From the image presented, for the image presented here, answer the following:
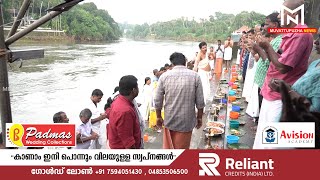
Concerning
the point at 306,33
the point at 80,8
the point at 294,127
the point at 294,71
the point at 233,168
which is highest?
the point at 80,8

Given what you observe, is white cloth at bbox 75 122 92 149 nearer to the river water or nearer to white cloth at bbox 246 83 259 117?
white cloth at bbox 246 83 259 117

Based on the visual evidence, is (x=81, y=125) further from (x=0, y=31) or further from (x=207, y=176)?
(x=207, y=176)

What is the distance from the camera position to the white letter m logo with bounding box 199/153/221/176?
2020 mm

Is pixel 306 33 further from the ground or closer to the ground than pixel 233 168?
further from the ground

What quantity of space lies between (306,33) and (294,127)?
24.5 inches

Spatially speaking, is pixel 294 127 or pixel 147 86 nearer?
pixel 294 127

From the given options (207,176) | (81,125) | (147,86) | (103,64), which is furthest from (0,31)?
(103,64)

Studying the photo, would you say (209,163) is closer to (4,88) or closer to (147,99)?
(4,88)

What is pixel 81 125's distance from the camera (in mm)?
2789

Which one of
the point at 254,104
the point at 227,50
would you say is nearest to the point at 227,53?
the point at 227,50

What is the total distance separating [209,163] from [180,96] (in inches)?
25.3

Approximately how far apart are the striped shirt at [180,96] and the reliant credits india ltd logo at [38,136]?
801 mm

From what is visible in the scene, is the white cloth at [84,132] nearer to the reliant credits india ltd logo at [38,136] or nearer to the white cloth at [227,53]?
the reliant credits india ltd logo at [38,136]

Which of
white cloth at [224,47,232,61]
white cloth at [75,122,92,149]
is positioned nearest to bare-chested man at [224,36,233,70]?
white cloth at [224,47,232,61]
